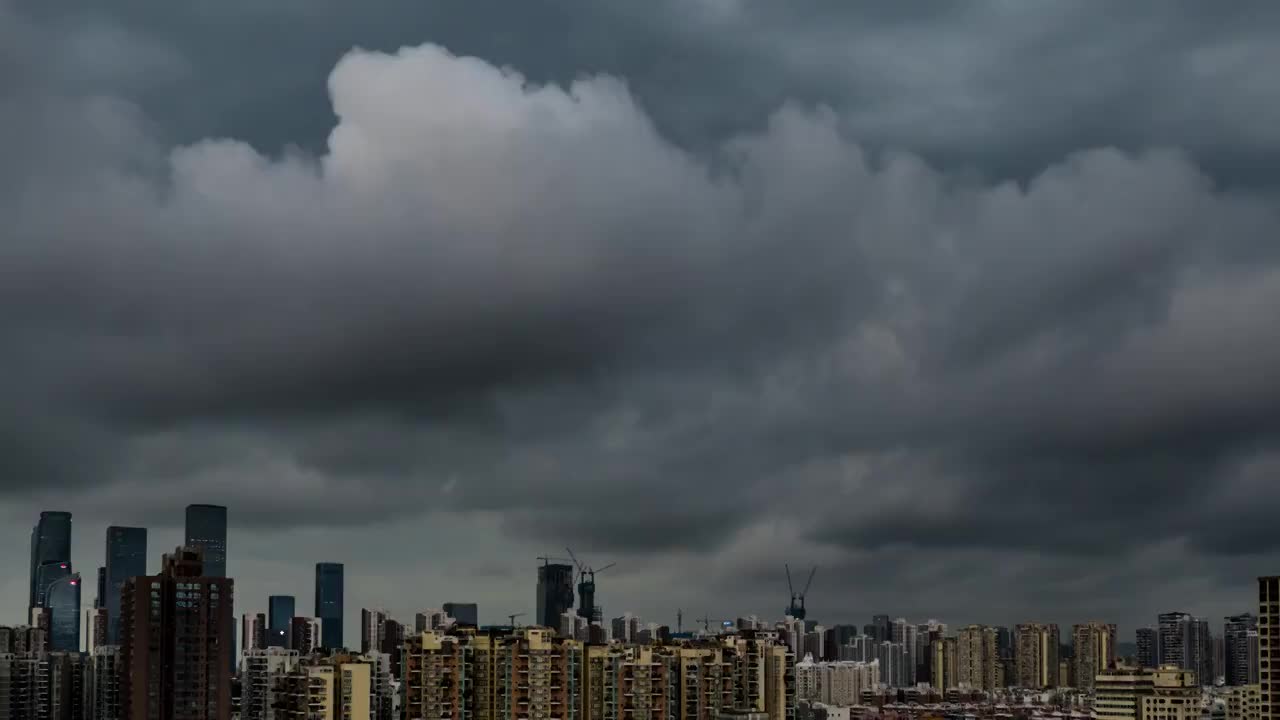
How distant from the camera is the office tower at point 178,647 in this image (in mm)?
127188

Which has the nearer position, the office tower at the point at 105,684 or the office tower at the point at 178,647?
the office tower at the point at 178,647

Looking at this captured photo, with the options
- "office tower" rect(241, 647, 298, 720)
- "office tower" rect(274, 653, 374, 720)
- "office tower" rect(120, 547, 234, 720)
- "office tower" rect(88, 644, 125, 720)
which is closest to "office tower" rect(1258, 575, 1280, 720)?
"office tower" rect(274, 653, 374, 720)

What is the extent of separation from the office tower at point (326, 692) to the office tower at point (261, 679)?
4.44 metres

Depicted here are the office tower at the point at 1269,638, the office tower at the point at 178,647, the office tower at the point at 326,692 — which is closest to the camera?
the office tower at the point at 1269,638

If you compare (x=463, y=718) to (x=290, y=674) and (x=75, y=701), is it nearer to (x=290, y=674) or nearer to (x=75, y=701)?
(x=290, y=674)

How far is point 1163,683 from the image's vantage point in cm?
13975

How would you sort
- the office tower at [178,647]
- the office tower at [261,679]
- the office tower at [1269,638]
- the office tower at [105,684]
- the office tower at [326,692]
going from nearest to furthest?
the office tower at [1269,638]
the office tower at [178,647]
the office tower at [326,692]
the office tower at [261,679]
the office tower at [105,684]

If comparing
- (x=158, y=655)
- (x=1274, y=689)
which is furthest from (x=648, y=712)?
(x=1274, y=689)

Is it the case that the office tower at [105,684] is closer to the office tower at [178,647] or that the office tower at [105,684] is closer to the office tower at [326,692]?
the office tower at [326,692]

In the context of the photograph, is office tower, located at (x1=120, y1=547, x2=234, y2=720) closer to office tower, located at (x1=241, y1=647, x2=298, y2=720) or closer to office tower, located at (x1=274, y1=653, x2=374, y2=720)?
office tower, located at (x1=274, y1=653, x2=374, y2=720)

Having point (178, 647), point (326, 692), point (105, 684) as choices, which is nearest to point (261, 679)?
Answer: point (326, 692)

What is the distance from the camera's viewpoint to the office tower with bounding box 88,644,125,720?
540ft

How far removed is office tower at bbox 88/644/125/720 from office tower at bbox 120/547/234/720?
32.7 meters

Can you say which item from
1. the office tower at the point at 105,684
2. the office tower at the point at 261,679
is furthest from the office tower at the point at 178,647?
the office tower at the point at 105,684
